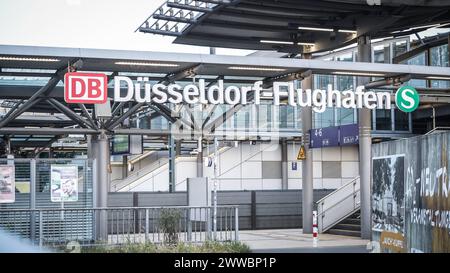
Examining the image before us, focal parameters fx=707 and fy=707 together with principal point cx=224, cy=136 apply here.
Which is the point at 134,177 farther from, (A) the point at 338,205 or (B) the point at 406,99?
(B) the point at 406,99

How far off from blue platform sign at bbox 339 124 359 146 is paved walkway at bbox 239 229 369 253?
2.55 meters

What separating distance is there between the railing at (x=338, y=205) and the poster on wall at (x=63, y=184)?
8.27m

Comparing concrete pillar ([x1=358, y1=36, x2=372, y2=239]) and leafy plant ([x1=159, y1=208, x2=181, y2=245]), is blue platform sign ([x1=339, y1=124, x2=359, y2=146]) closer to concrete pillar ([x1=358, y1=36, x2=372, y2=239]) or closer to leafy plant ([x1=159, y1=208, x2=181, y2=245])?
concrete pillar ([x1=358, y1=36, x2=372, y2=239])

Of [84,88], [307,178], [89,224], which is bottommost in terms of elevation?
[89,224]

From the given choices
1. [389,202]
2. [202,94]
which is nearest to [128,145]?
[202,94]

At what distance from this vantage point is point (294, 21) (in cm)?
1905

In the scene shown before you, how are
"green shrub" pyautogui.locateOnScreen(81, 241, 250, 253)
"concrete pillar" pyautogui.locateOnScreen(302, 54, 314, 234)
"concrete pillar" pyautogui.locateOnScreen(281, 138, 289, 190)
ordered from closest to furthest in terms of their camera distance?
"green shrub" pyautogui.locateOnScreen(81, 241, 250, 253) → "concrete pillar" pyautogui.locateOnScreen(302, 54, 314, 234) → "concrete pillar" pyautogui.locateOnScreen(281, 138, 289, 190)

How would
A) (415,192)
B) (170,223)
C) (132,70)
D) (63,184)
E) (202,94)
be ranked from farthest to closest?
1. (132,70)
2. (63,184)
3. (202,94)
4. (170,223)
5. (415,192)

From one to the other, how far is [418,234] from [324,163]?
21.5 metres

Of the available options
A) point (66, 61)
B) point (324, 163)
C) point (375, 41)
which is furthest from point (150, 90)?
point (324, 163)

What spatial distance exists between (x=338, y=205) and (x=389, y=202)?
13.5 m

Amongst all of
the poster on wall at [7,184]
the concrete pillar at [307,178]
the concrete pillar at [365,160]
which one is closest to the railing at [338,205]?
the concrete pillar at [307,178]

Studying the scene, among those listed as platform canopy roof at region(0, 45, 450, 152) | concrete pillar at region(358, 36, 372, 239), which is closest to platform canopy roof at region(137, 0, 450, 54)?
concrete pillar at region(358, 36, 372, 239)

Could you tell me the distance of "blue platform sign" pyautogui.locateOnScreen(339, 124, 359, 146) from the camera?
18.8m
